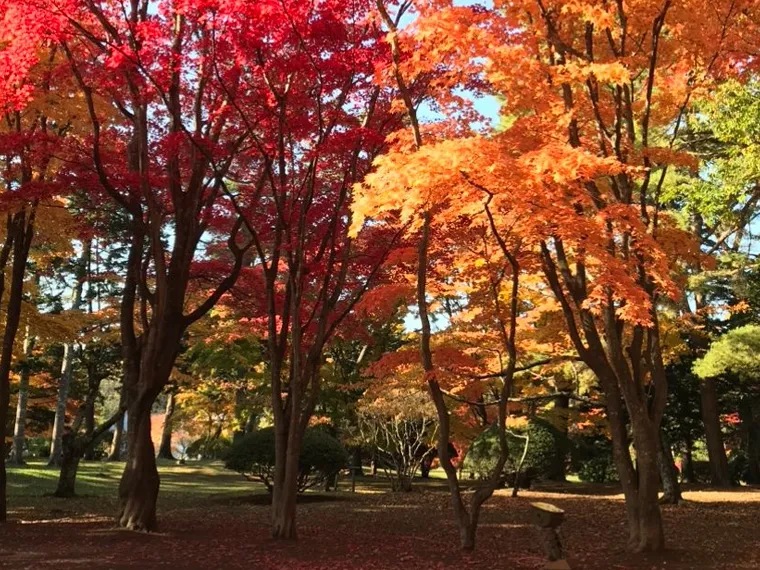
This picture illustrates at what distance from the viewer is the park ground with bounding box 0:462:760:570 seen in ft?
23.9

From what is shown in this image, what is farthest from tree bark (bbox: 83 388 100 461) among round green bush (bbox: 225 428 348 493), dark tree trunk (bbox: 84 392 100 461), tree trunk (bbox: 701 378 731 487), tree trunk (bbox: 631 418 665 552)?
tree trunk (bbox: 701 378 731 487)

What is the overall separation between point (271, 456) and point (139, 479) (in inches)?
206

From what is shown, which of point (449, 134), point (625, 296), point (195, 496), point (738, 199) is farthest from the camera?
point (195, 496)

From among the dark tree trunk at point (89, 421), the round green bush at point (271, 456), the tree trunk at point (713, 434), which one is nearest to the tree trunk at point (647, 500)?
the round green bush at point (271, 456)

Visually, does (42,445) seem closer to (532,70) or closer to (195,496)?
(195,496)

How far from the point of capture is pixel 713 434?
1998 cm

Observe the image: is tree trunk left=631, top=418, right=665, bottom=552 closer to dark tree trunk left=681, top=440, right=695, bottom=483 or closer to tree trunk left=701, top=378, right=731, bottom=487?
tree trunk left=701, top=378, right=731, bottom=487

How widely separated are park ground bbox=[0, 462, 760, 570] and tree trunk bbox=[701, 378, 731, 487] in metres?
3.72

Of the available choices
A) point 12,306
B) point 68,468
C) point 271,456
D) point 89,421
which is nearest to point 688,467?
point 271,456

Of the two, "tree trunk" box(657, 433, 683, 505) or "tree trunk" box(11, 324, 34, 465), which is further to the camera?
"tree trunk" box(11, 324, 34, 465)

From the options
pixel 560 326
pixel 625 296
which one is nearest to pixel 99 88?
pixel 625 296

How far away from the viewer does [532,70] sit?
758 centimetres

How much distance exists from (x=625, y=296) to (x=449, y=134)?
12.3 feet

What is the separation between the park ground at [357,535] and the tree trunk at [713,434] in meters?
3.72
